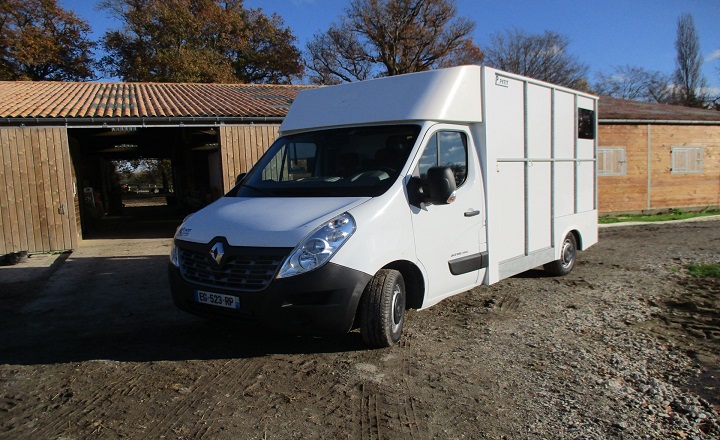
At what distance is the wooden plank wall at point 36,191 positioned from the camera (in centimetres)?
1138

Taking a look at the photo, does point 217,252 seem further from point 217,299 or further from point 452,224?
point 452,224

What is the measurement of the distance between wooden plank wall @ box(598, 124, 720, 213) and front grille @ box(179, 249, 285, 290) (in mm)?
14925

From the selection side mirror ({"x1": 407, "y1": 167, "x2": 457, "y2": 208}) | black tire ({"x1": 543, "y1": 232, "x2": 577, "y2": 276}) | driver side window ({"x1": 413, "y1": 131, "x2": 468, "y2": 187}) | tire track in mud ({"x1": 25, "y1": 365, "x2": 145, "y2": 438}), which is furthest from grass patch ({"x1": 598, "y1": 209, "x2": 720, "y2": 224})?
tire track in mud ({"x1": 25, "y1": 365, "x2": 145, "y2": 438})

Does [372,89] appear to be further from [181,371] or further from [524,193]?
[181,371]

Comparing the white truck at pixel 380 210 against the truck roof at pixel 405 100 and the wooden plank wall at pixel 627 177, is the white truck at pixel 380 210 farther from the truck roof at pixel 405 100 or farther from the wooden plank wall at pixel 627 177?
the wooden plank wall at pixel 627 177

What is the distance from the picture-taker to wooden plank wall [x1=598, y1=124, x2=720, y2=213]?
16750mm

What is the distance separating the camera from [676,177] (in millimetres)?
17719

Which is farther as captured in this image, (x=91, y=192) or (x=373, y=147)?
(x=91, y=192)

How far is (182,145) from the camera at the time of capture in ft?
74.4

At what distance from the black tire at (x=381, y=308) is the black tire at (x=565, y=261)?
378 cm

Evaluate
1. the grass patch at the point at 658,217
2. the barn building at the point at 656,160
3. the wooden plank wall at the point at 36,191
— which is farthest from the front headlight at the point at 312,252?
the barn building at the point at 656,160

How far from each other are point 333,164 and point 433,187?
1.18m

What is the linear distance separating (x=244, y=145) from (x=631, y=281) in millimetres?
9512

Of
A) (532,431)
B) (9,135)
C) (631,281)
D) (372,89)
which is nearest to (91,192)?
(9,135)
